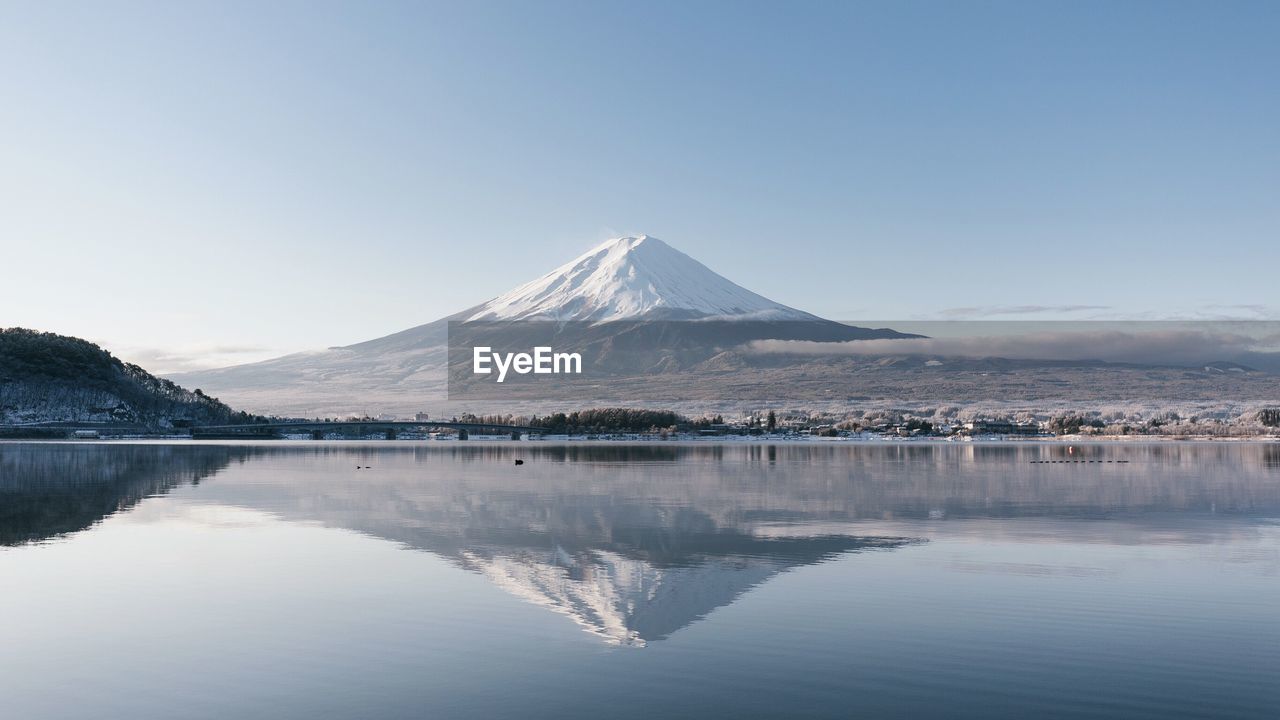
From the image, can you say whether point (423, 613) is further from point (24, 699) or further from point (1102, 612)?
point (1102, 612)

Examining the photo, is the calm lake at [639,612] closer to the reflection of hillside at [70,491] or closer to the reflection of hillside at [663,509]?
the reflection of hillside at [663,509]

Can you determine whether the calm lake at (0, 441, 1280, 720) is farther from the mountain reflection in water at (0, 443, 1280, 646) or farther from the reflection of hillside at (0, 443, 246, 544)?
the reflection of hillside at (0, 443, 246, 544)

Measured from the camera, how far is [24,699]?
13.0 metres

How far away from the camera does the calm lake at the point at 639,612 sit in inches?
514

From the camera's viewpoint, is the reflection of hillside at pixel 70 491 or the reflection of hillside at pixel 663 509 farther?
the reflection of hillside at pixel 70 491

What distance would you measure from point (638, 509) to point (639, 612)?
19.7 metres

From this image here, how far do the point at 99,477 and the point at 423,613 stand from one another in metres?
48.7

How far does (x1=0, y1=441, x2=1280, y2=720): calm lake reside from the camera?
42.8ft

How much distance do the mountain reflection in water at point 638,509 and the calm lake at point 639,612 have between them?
0.21 metres

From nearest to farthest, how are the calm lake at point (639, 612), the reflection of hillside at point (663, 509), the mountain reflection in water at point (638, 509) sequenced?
the calm lake at point (639, 612) → the reflection of hillside at point (663, 509) → the mountain reflection in water at point (638, 509)

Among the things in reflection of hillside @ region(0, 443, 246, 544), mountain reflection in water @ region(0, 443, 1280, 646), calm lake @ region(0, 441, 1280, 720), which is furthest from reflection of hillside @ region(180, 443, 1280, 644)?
reflection of hillside @ region(0, 443, 246, 544)

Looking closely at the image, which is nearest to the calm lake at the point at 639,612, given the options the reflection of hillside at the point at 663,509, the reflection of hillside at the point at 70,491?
the reflection of hillside at the point at 663,509

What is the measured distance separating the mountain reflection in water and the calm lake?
21 cm

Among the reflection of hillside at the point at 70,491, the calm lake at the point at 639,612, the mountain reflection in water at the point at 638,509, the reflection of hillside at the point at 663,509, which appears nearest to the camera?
the calm lake at the point at 639,612
